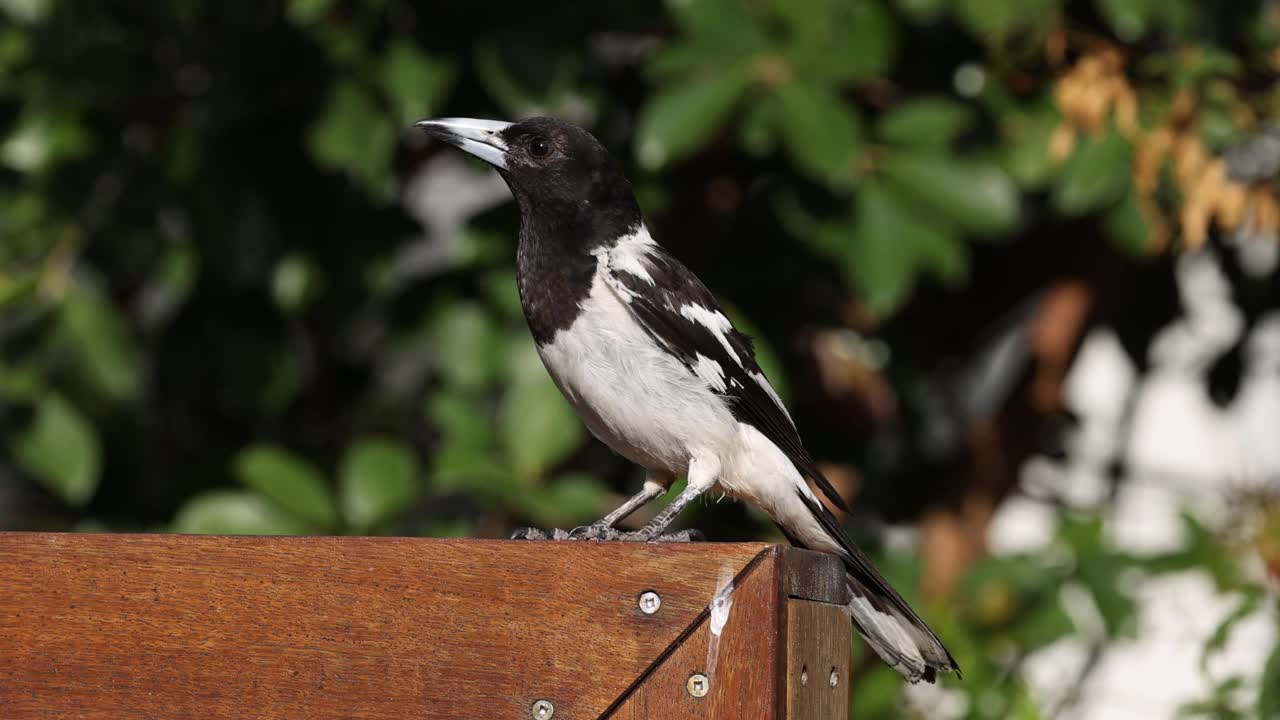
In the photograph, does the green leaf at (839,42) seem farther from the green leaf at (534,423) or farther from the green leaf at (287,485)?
the green leaf at (287,485)

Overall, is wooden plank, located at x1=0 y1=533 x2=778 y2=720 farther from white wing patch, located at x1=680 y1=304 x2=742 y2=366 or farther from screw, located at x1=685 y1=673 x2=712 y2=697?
white wing patch, located at x1=680 y1=304 x2=742 y2=366

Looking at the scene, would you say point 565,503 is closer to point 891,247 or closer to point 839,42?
point 891,247

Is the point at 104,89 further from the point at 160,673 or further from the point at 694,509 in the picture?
the point at 160,673

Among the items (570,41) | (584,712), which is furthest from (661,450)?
(570,41)

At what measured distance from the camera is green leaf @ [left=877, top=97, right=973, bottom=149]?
3.40 m

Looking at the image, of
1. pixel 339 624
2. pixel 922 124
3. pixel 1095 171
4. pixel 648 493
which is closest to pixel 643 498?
pixel 648 493

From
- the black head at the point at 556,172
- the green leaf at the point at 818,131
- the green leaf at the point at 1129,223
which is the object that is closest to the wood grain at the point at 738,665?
the black head at the point at 556,172

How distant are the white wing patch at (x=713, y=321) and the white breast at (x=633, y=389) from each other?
0.09 metres

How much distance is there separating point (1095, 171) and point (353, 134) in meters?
1.64

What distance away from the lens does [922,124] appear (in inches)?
134

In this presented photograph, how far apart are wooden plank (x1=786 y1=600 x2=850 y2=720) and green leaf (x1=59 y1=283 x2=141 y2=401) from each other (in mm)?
2319

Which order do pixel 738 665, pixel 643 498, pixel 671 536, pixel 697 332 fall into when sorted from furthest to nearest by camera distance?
1. pixel 643 498
2. pixel 697 332
3. pixel 671 536
4. pixel 738 665

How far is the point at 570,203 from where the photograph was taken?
2670 mm

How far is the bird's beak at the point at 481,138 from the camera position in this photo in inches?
107
